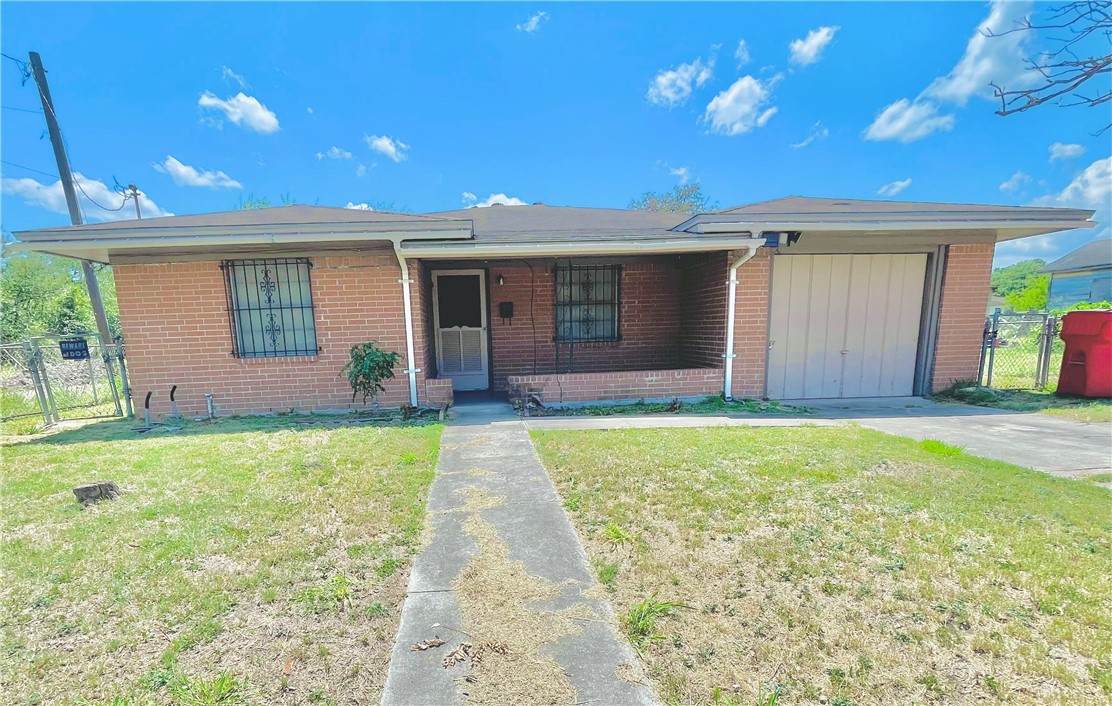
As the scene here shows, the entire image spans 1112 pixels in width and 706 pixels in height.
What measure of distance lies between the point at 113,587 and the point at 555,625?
2.16m

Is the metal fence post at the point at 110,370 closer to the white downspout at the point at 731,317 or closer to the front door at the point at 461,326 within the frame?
the front door at the point at 461,326

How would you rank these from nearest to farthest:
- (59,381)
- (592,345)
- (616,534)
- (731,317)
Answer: (616,534) < (731,317) < (59,381) < (592,345)

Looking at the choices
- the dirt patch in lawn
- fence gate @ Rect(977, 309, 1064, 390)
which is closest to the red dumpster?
fence gate @ Rect(977, 309, 1064, 390)

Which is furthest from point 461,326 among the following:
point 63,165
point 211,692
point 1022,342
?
point 1022,342

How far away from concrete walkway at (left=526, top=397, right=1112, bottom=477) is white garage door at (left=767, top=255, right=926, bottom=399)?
1.25ft

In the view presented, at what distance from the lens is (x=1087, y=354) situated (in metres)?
6.36

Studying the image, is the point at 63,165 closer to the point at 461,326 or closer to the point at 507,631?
the point at 461,326

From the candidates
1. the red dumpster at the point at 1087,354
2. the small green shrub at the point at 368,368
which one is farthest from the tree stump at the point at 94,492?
the red dumpster at the point at 1087,354

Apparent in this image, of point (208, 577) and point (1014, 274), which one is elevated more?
point (1014, 274)

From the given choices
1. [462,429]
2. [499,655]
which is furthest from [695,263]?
[499,655]

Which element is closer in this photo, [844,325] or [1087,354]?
[1087,354]

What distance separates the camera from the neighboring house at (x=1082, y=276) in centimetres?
2386

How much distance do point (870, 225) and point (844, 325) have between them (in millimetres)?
1767

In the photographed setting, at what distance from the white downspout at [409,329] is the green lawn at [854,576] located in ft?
11.0
